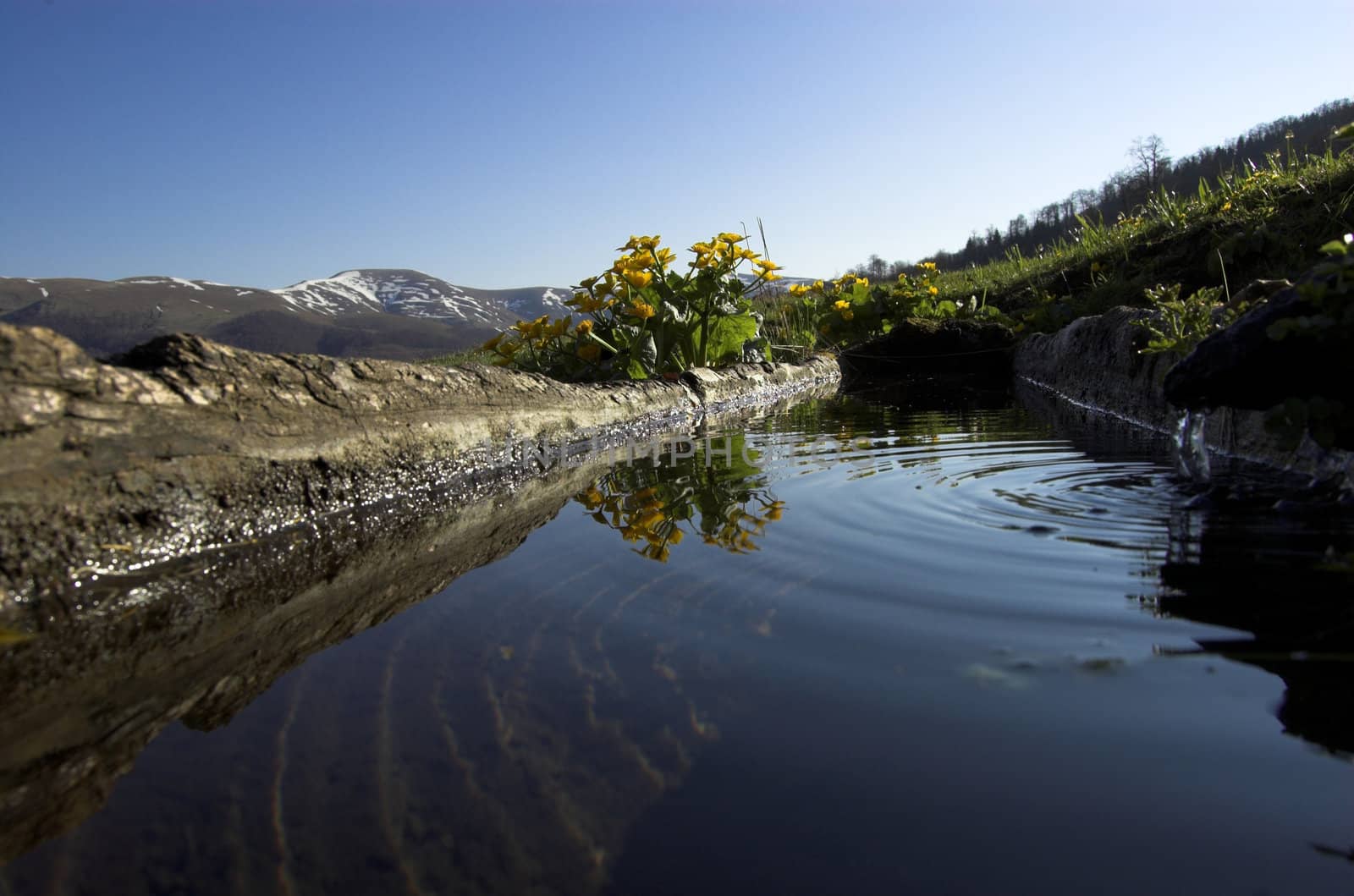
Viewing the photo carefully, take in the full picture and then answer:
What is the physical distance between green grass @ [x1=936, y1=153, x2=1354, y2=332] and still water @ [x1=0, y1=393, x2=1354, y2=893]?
4.20 metres

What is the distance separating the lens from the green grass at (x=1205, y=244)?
7043mm

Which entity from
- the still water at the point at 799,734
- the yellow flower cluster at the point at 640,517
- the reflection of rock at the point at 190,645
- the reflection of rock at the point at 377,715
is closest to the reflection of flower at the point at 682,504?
the yellow flower cluster at the point at 640,517

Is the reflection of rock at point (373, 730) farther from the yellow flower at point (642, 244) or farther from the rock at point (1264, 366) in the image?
the yellow flower at point (642, 244)

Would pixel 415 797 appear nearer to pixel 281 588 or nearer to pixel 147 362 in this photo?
pixel 281 588

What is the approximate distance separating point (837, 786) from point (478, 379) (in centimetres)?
374

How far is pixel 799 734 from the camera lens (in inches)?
52.1

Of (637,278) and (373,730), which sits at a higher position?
(637,278)

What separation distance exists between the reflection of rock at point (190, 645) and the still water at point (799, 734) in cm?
4

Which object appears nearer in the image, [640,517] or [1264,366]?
[1264,366]

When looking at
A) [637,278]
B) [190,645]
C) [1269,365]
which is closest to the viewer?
[190,645]

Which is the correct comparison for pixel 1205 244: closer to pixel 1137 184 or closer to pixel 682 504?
pixel 682 504

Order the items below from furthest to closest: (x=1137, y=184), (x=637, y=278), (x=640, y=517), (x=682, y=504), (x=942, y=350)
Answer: (x=1137, y=184)
(x=942, y=350)
(x=637, y=278)
(x=682, y=504)
(x=640, y=517)

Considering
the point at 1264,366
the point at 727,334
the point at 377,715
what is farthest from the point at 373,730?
the point at 727,334

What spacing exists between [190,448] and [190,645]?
1002 mm
